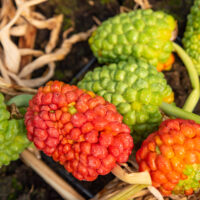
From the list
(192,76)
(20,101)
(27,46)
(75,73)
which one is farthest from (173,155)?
(27,46)

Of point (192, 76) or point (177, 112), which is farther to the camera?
point (192, 76)

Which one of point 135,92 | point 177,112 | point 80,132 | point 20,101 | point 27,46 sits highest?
point 27,46

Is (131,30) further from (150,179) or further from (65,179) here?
(65,179)

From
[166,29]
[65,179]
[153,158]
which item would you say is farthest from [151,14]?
[65,179]

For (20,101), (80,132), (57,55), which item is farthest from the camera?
(57,55)

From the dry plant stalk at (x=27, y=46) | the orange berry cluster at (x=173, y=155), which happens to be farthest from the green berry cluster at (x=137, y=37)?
the orange berry cluster at (x=173, y=155)

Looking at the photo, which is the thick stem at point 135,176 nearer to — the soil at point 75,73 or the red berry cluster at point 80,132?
the red berry cluster at point 80,132

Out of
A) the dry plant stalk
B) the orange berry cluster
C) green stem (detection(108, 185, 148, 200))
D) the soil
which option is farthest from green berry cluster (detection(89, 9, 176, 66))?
green stem (detection(108, 185, 148, 200))

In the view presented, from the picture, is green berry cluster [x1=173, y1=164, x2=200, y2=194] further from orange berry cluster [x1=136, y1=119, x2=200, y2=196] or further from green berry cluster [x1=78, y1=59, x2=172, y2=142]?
green berry cluster [x1=78, y1=59, x2=172, y2=142]

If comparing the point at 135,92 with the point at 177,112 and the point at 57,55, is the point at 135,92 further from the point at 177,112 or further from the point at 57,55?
the point at 57,55
